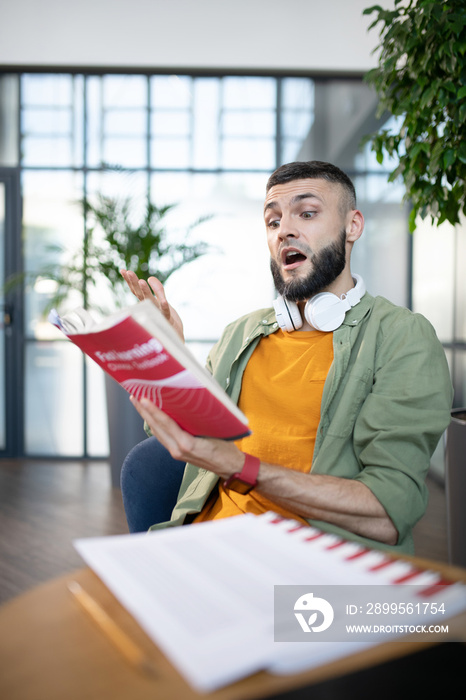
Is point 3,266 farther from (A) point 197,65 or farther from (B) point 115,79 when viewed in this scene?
(A) point 197,65

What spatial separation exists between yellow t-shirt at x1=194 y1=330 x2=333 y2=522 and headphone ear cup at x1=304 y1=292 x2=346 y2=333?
0.05 m

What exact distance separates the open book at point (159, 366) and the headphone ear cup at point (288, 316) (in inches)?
26.4

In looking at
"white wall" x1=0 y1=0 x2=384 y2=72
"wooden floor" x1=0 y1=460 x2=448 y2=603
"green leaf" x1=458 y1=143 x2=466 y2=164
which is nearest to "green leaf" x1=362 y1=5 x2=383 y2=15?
"green leaf" x1=458 y1=143 x2=466 y2=164

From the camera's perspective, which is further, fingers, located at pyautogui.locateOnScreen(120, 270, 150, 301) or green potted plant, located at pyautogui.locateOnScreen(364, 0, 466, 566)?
green potted plant, located at pyautogui.locateOnScreen(364, 0, 466, 566)

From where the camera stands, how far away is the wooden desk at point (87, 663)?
1.74 feet

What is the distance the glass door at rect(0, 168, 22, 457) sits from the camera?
5.13 m

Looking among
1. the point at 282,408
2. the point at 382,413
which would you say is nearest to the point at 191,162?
the point at 282,408

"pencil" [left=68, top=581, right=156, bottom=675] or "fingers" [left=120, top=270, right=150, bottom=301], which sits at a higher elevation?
"fingers" [left=120, top=270, right=150, bottom=301]

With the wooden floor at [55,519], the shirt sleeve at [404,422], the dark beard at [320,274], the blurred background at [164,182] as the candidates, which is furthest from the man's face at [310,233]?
the blurred background at [164,182]

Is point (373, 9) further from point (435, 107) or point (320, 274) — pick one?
point (320, 274)

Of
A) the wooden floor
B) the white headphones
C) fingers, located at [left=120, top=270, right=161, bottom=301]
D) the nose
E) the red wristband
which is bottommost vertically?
the wooden floor

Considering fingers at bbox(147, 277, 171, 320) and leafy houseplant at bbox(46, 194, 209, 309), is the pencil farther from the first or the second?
leafy houseplant at bbox(46, 194, 209, 309)

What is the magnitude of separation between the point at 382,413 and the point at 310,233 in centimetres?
58

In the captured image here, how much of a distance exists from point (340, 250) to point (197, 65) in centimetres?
379
